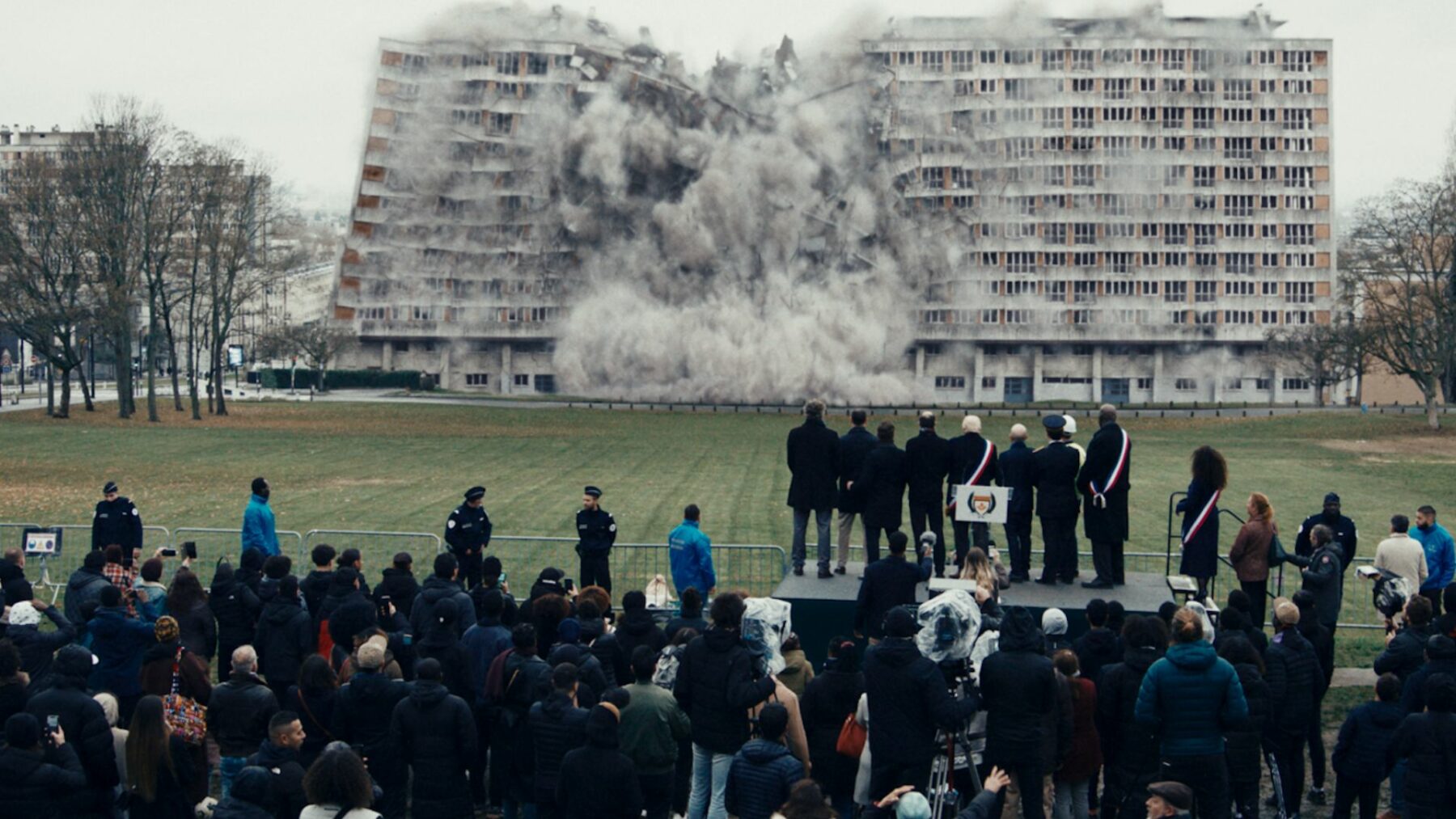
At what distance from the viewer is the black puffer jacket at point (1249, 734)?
9625 millimetres

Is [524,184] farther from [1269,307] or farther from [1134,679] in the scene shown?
Answer: [1134,679]

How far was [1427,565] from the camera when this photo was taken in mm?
15398

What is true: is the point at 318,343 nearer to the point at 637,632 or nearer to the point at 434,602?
the point at 434,602

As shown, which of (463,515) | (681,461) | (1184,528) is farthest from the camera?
(681,461)

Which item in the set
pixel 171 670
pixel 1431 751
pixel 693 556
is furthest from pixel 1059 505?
pixel 171 670

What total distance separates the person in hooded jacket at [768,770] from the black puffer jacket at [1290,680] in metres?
4.06

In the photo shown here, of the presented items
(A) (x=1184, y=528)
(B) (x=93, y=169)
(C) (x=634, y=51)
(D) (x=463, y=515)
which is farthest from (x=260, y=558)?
(C) (x=634, y=51)

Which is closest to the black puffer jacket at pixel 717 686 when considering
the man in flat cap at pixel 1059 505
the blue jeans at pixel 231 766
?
the blue jeans at pixel 231 766

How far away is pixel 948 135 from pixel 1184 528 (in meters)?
94.2

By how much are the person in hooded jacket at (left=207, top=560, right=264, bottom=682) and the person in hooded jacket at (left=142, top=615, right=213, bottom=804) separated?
270 cm

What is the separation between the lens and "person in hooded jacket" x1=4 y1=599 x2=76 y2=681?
1084 centimetres

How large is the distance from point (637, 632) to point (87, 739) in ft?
12.9

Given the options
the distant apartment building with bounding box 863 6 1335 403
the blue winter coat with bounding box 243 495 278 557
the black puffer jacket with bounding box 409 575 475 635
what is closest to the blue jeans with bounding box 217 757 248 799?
the black puffer jacket with bounding box 409 575 475 635

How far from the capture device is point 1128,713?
31.8 feet
